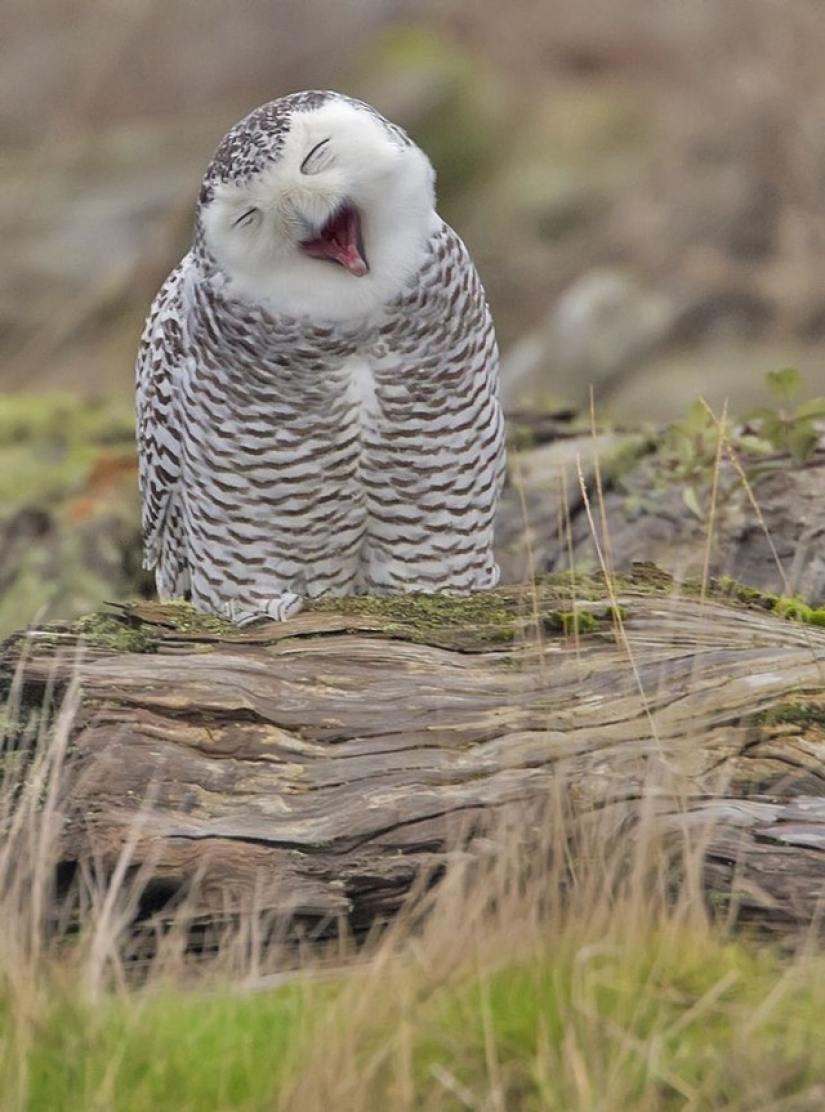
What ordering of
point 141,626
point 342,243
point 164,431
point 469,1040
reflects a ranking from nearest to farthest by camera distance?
point 469,1040, point 141,626, point 342,243, point 164,431

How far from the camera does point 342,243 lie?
4383 millimetres

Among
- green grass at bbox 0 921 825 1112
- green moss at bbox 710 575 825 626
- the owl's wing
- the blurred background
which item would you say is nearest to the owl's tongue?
the owl's wing

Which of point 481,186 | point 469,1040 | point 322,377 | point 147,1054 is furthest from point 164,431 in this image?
point 481,186

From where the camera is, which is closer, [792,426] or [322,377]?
[322,377]

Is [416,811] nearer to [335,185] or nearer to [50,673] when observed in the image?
[50,673]

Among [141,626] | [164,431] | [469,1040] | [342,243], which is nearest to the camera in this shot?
[469,1040]

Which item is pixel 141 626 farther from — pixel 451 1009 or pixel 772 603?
pixel 772 603

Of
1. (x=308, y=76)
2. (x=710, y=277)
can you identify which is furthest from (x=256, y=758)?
(x=308, y=76)

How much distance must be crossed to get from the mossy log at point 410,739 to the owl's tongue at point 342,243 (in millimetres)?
824

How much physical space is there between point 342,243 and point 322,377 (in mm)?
357

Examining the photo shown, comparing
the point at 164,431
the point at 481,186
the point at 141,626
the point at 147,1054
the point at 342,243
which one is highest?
the point at 481,186

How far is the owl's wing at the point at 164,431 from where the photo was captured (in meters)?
5.02

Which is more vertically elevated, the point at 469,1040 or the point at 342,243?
the point at 342,243

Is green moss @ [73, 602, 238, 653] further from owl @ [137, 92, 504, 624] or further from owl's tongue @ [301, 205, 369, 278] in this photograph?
owl's tongue @ [301, 205, 369, 278]
